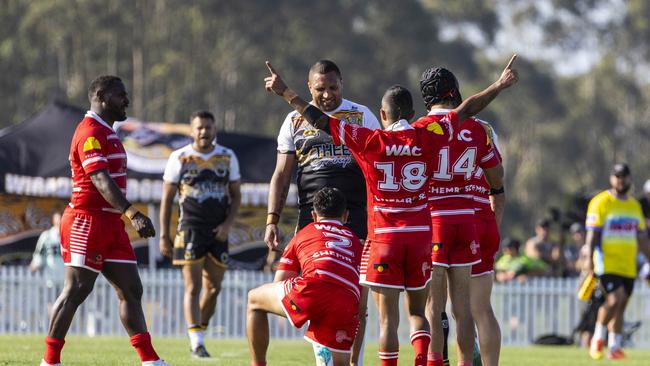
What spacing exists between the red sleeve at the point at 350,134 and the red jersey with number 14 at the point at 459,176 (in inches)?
32.7

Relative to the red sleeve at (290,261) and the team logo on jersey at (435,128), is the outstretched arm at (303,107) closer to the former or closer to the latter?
the team logo on jersey at (435,128)

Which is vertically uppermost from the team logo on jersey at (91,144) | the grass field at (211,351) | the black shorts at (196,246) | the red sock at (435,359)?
the team logo on jersey at (91,144)

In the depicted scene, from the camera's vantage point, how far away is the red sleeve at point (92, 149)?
33.7 feet

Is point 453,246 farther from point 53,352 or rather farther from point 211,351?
point 211,351

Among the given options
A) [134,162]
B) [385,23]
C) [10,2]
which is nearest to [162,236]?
[134,162]

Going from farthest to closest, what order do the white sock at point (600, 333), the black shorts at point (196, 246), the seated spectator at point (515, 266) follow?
the seated spectator at point (515, 266)
the white sock at point (600, 333)
the black shorts at point (196, 246)

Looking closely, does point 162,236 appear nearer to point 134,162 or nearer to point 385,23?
point 134,162

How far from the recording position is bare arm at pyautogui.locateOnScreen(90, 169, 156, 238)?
394 inches

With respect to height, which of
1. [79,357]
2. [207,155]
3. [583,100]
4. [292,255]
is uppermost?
[583,100]

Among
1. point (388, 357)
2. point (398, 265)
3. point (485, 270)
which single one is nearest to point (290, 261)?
point (398, 265)

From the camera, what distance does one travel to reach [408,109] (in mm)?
9961

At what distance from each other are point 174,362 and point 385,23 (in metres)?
50.9

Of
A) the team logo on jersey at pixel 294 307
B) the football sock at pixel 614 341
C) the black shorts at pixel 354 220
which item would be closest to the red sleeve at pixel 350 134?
the team logo on jersey at pixel 294 307

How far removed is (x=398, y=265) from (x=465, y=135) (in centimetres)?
116
